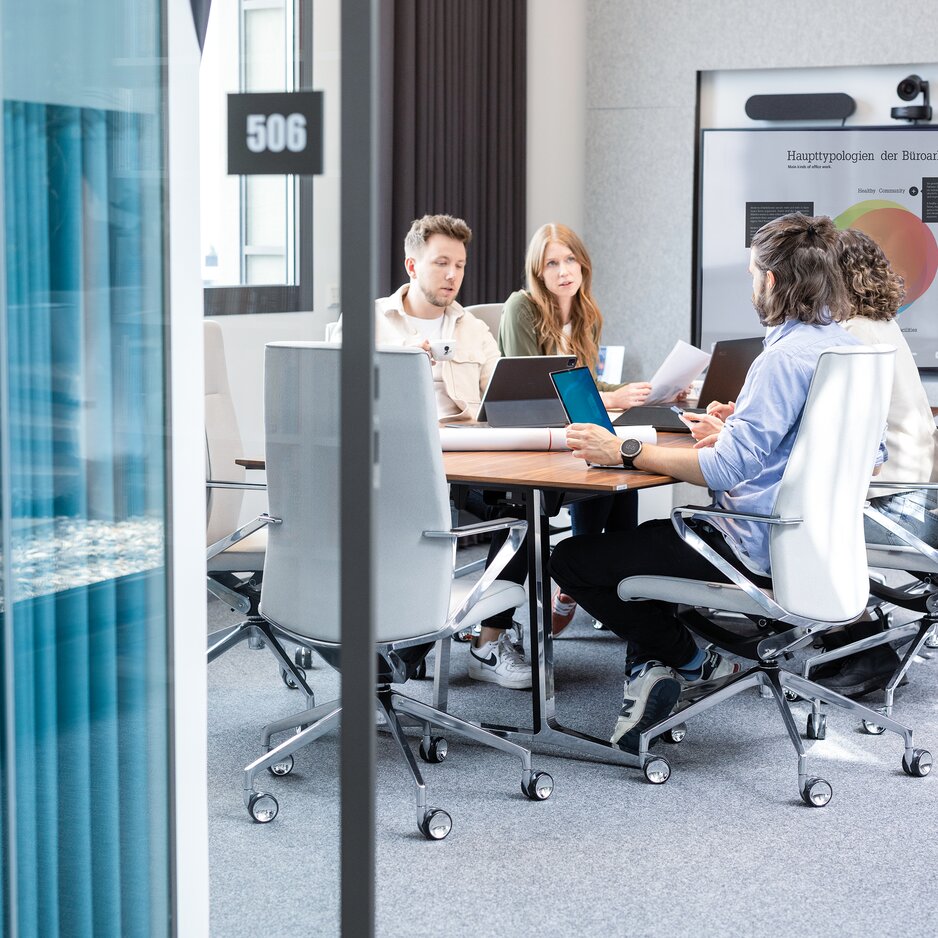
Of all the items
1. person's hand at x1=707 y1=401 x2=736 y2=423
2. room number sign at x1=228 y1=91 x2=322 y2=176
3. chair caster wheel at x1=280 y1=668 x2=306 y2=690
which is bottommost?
chair caster wheel at x1=280 y1=668 x2=306 y2=690

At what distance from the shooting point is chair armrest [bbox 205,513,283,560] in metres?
1.69

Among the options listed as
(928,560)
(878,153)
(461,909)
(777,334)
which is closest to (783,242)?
(777,334)

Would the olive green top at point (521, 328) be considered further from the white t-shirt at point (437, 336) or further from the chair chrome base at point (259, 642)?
the chair chrome base at point (259, 642)

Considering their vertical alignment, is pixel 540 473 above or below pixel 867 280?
below

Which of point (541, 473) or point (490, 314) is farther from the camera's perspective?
point (490, 314)

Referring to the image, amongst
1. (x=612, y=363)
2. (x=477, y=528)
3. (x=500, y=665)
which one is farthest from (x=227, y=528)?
(x=612, y=363)

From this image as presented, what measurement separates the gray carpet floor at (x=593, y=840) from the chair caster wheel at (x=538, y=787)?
0.08 ft

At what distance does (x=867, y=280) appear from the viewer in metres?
3.54

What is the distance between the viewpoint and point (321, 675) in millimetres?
1595

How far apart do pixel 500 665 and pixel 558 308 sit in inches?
49.9

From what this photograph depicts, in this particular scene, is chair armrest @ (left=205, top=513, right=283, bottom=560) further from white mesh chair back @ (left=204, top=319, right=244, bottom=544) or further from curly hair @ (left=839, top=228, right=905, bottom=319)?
curly hair @ (left=839, top=228, right=905, bottom=319)

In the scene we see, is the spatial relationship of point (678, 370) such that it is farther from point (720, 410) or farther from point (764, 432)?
point (764, 432)

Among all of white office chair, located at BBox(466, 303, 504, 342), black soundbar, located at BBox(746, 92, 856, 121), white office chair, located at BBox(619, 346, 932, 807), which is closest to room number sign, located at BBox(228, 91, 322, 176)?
white office chair, located at BBox(619, 346, 932, 807)

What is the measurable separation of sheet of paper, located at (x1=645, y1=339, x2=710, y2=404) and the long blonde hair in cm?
30
